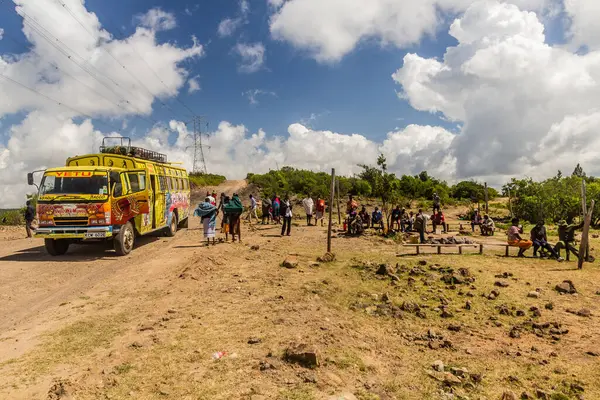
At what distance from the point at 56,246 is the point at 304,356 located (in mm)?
10087

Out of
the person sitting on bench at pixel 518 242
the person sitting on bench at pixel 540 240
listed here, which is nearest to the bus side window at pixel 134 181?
the person sitting on bench at pixel 518 242

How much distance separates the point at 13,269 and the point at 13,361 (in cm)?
627

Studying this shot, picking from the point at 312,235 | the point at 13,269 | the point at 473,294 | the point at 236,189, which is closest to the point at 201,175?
the point at 236,189

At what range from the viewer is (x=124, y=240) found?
11086 mm

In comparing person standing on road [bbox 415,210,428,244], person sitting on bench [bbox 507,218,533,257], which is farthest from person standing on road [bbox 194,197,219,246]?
person sitting on bench [bbox 507,218,533,257]

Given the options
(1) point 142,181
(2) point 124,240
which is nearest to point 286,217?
(1) point 142,181

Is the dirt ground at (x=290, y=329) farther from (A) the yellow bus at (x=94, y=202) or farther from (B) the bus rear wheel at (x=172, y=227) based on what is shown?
(B) the bus rear wheel at (x=172, y=227)

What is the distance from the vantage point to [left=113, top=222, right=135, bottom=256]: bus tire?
1083 centimetres

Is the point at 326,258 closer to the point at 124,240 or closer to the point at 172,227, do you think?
the point at 124,240

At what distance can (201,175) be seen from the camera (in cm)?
5219

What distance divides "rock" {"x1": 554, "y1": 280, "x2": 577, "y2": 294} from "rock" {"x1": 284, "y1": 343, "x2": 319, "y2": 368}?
22.4 feet

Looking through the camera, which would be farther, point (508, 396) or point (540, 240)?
point (540, 240)

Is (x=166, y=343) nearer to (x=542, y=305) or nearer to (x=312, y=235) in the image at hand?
(x=542, y=305)

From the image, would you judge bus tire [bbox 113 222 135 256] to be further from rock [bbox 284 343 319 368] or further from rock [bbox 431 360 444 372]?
rock [bbox 431 360 444 372]
